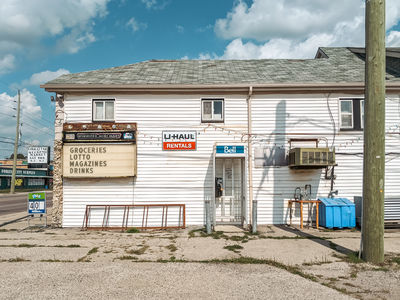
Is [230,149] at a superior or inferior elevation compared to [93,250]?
superior

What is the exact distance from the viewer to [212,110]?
33.7 ft

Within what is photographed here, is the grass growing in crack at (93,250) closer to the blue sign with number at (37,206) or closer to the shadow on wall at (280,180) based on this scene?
the blue sign with number at (37,206)

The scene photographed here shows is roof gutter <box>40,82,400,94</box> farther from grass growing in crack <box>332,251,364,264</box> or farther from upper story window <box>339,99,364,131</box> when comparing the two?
grass growing in crack <box>332,251,364,264</box>

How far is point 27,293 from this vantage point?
14.7ft

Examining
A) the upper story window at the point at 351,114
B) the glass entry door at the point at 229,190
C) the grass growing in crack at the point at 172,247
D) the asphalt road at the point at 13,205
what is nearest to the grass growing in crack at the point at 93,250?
the grass growing in crack at the point at 172,247

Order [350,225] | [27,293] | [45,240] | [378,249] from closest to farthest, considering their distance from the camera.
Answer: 1. [27,293]
2. [378,249]
3. [45,240]
4. [350,225]

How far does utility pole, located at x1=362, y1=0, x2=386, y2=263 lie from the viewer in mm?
5895

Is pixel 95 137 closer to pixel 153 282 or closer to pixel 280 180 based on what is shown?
pixel 153 282

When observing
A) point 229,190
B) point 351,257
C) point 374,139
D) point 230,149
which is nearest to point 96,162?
point 230,149

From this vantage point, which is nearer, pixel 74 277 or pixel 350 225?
pixel 74 277

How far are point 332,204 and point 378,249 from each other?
348 centimetres

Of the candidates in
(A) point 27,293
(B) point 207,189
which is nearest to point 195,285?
(A) point 27,293

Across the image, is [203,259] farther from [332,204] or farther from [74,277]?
[332,204]

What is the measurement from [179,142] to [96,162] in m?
3.01
